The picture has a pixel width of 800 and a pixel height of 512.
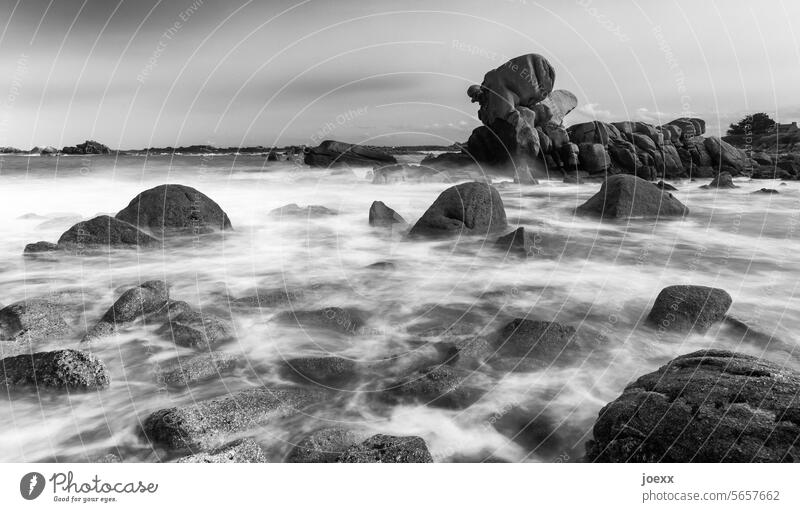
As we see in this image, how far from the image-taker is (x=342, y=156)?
33719 millimetres

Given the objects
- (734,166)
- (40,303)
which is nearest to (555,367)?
(40,303)

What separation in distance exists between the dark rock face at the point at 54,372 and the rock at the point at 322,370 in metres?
1.67

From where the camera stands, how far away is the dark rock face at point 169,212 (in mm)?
10820

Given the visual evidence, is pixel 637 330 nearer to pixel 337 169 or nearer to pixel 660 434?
pixel 660 434

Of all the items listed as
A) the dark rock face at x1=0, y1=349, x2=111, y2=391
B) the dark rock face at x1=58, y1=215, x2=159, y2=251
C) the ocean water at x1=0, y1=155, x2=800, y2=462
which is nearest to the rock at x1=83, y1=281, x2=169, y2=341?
the ocean water at x1=0, y1=155, x2=800, y2=462

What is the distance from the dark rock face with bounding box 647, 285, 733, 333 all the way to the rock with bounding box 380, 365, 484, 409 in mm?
2927

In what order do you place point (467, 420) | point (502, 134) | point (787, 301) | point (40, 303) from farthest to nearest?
point (502, 134), point (787, 301), point (40, 303), point (467, 420)

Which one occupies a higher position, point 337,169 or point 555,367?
point 337,169

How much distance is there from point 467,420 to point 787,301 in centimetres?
621

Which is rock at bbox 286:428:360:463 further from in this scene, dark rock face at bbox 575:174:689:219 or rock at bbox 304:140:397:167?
rock at bbox 304:140:397:167

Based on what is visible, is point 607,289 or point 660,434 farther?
point 607,289

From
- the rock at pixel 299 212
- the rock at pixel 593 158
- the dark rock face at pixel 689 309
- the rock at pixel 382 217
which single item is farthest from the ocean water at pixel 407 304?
the rock at pixel 593 158

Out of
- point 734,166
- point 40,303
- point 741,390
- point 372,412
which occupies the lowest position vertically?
point 372,412

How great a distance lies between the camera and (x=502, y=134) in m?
31.6
